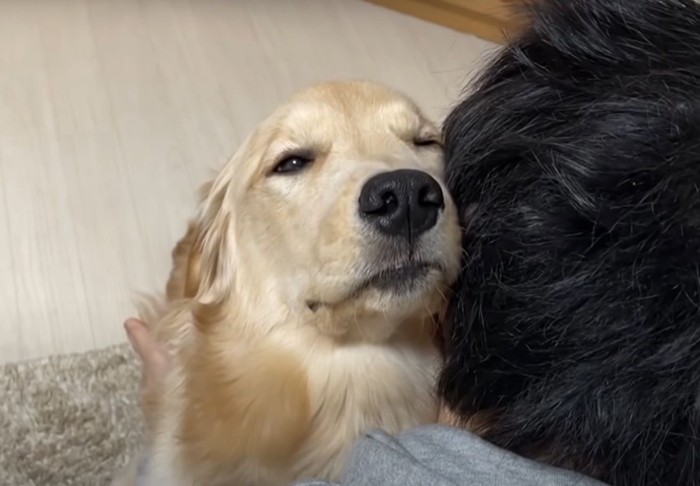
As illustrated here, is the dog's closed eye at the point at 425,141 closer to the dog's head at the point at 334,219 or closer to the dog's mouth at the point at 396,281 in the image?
the dog's head at the point at 334,219

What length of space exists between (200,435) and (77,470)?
24.7 inches

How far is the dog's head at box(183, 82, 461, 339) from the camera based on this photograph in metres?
0.90

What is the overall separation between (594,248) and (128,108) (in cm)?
190

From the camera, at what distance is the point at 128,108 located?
232 cm

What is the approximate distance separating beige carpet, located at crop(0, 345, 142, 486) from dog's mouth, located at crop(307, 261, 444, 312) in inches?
32.5

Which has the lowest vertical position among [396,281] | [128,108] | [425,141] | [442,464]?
[442,464]

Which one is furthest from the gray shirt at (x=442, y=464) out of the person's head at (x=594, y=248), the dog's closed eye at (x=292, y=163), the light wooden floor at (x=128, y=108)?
the light wooden floor at (x=128, y=108)

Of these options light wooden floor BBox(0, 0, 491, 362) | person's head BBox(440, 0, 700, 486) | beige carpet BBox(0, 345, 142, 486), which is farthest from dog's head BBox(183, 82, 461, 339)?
light wooden floor BBox(0, 0, 491, 362)

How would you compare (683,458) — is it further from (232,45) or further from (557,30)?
(232,45)

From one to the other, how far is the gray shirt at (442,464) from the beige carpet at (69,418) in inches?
40.3

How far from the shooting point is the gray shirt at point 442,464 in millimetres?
618

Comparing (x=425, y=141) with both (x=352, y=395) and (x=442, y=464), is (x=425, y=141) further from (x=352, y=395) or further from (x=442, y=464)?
(x=442, y=464)

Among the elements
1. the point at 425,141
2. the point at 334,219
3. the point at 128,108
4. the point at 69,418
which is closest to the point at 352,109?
the point at 425,141

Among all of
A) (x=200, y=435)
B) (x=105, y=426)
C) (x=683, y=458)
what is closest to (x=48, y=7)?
(x=105, y=426)
